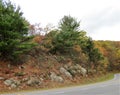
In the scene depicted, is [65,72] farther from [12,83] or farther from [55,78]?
[12,83]

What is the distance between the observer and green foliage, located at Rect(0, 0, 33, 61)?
96.7 ft

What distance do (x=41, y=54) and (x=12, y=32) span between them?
9.22 m

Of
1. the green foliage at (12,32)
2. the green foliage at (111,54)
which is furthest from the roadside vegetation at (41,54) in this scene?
the green foliage at (111,54)

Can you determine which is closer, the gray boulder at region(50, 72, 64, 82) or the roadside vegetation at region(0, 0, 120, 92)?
the roadside vegetation at region(0, 0, 120, 92)

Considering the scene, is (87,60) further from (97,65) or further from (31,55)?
(31,55)

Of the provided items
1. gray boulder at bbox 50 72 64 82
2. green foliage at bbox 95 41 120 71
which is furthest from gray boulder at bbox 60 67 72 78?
green foliage at bbox 95 41 120 71

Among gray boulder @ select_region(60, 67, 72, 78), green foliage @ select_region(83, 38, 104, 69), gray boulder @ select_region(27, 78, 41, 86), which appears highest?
green foliage @ select_region(83, 38, 104, 69)

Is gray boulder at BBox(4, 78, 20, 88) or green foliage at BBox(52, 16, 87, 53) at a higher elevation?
green foliage at BBox(52, 16, 87, 53)

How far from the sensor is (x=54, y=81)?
1296 inches

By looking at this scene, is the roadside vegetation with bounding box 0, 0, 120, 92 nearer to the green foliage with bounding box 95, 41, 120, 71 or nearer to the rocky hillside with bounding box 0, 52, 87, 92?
the rocky hillside with bounding box 0, 52, 87, 92

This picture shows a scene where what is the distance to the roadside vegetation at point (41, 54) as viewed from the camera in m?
29.6

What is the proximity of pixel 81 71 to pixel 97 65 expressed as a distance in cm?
1076

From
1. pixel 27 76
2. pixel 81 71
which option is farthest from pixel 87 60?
pixel 27 76

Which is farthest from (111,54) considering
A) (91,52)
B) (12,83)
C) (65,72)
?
(12,83)
